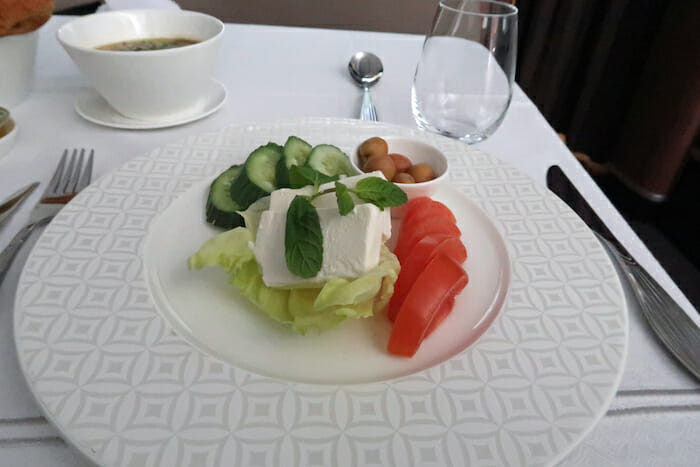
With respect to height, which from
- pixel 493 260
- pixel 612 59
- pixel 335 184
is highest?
pixel 335 184

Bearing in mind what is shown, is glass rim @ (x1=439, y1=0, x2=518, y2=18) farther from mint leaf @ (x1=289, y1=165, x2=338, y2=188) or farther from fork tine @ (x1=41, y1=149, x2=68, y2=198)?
fork tine @ (x1=41, y1=149, x2=68, y2=198)

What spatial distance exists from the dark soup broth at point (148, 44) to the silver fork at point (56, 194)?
12.7 inches

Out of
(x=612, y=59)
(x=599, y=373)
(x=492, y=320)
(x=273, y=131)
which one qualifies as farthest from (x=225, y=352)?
(x=612, y=59)

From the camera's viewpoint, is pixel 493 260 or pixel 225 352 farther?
pixel 493 260

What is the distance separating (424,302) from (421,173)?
397 millimetres

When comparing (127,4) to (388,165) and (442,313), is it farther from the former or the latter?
(442,313)

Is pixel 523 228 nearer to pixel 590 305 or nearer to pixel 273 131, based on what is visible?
pixel 590 305

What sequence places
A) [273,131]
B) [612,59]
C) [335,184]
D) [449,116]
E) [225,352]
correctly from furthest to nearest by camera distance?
[612,59] → [449,116] → [273,131] → [335,184] → [225,352]

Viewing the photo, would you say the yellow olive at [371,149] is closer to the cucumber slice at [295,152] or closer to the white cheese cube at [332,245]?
the cucumber slice at [295,152]

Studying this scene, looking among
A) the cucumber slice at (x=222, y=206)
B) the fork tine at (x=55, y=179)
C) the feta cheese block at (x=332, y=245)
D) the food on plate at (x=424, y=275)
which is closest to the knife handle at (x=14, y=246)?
the fork tine at (x=55, y=179)

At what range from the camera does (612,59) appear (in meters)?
2.93

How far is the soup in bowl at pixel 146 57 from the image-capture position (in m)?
1.09

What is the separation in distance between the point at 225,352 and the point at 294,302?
123mm

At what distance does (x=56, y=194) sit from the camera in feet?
3.18
